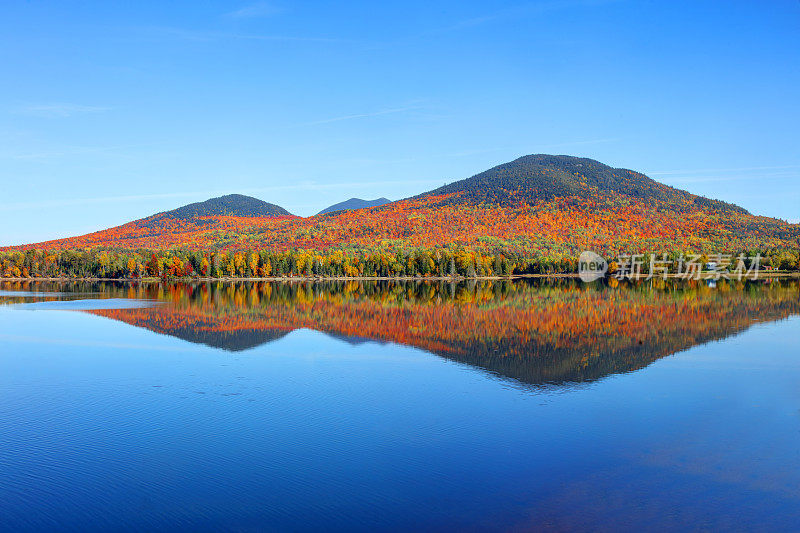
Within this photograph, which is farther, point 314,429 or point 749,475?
point 314,429

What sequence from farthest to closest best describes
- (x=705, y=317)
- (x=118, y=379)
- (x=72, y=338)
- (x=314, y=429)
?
1. (x=705, y=317)
2. (x=72, y=338)
3. (x=118, y=379)
4. (x=314, y=429)

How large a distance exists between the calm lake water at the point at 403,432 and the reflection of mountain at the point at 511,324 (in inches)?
11.4

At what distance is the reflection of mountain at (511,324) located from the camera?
2312cm

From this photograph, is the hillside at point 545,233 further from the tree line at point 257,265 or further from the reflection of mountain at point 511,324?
the reflection of mountain at point 511,324

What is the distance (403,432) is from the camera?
1389cm

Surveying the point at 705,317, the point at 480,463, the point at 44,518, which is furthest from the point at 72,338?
the point at 705,317

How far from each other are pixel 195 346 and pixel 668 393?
746 inches

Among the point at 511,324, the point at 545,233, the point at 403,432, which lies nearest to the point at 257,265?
the point at 511,324

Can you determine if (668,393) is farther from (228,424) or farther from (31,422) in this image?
(31,422)

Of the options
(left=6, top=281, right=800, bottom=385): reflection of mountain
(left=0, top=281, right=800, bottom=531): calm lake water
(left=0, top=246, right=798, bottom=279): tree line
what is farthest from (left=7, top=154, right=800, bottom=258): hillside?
(left=0, top=281, right=800, bottom=531): calm lake water

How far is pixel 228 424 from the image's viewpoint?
47.9 ft

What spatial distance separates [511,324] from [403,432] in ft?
66.3

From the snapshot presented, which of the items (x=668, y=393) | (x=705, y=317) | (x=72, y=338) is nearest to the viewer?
(x=668, y=393)

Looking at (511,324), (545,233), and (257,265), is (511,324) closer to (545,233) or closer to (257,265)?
(257,265)
